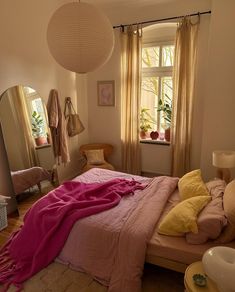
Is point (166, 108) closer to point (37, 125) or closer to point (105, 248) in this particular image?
point (37, 125)

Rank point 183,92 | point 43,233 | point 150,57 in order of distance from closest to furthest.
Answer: point 43,233 < point 183,92 < point 150,57

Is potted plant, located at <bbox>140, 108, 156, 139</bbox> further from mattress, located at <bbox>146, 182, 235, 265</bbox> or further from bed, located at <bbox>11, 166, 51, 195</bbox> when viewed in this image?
mattress, located at <bbox>146, 182, 235, 265</bbox>

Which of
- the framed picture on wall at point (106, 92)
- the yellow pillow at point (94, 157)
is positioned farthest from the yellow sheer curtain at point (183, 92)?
Result: the yellow pillow at point (94, 157)

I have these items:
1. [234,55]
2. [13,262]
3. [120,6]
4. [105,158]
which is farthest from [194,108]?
[13,262]

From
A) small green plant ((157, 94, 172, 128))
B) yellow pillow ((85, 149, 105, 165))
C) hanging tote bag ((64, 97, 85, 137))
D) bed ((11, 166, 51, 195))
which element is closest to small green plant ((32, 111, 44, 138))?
bed ((11, 166, 51, 195))

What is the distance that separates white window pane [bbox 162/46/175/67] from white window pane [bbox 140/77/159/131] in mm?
307

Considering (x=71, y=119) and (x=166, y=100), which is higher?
(x=166, y=100)

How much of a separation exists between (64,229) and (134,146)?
2243 mm

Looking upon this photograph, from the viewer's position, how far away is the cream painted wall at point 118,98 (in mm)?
3252

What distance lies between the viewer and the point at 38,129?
10.4 feet

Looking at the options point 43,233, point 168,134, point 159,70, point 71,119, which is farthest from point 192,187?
point 71,119

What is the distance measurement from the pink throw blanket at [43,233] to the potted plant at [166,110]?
73.6 inches

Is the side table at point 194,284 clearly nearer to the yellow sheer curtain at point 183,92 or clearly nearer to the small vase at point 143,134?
the yellow sheer curtain at point 183,92

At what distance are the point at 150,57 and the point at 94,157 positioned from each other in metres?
1.97
